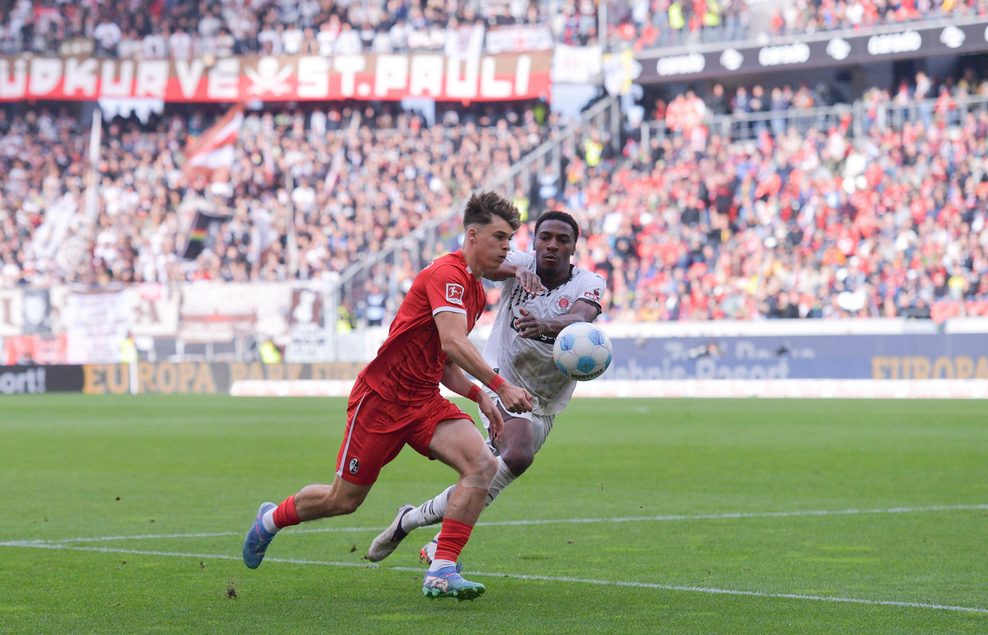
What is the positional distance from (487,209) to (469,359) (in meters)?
0.75

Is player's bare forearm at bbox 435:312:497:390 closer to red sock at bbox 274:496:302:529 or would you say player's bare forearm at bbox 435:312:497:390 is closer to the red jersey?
the red jersey

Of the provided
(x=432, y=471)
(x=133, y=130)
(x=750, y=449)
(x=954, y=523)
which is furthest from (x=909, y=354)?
(x=133, y=130)

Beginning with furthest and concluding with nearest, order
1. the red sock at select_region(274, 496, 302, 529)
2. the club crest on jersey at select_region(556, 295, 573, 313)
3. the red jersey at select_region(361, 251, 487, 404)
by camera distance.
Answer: the club crest on jersey at select_region(556, 295, 573, 313), the red sock at select_region(274, 496, 302, 529), the red jersey at select_region(361, 251, 487, 404)

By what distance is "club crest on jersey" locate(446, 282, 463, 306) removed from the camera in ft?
23.3

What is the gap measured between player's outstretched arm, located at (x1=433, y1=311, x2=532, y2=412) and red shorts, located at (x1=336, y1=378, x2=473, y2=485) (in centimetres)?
43

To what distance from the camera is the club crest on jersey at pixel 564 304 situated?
9.11 m

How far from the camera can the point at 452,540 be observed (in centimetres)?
721

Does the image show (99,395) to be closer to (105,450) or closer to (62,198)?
(62,198)

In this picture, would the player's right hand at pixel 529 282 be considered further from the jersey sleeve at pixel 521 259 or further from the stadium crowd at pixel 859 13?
the stadium crowd at pixel 859 13

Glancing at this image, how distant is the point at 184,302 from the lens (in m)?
38.8

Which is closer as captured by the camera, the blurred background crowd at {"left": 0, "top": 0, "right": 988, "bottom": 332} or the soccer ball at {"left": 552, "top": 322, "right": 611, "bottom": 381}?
the soccer ball at {"left": 552, "top": 322, "right": 611, "bottom": 381}

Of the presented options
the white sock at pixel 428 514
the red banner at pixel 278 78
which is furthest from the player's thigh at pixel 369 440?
the red banner at pixel 278 78

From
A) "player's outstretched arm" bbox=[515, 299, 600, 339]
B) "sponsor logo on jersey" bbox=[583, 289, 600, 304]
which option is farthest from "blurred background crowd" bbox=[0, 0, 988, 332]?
"player's outstretched arm" bbox=[515, 299, 600, 339]

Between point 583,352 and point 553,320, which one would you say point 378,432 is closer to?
point 583,352
